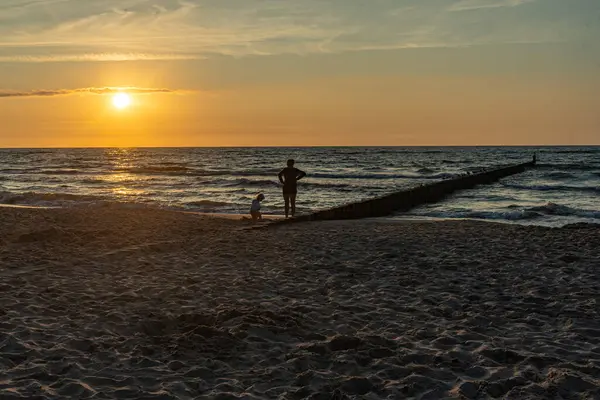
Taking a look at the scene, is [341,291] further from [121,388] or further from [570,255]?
[570,255]

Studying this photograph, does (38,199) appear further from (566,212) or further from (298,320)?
(298,320)

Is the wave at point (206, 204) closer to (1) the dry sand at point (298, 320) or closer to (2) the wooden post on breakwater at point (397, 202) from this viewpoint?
(2) the wooden post on breakwater at point (397, 202)

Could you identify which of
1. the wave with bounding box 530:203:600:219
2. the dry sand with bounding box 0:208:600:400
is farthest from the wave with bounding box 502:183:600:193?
the dry sand with bounding box 0:208:600:400

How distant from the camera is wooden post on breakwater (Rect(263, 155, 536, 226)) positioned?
59.3ft

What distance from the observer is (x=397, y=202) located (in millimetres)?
24547

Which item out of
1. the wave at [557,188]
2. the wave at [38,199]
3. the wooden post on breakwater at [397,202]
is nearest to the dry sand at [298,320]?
the wooden post on breakwater at [397,202]

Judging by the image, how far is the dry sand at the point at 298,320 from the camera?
507 centimetres

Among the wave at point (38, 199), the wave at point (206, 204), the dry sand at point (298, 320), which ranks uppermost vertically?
the dry sand at point (298, 320)

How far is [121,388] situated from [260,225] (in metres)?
10.5

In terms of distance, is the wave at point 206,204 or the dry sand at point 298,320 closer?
the dry sand at point 298,320

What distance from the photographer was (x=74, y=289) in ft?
26.6

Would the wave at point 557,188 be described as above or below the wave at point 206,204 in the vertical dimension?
below

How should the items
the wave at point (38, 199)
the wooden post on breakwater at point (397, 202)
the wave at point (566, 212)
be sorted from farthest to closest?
the wave at point (38, 199) → the wave at point (566, 212) → the wooden post on breakwater at point (397, 202)

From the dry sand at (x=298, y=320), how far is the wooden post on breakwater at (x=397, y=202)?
5.65 meters
